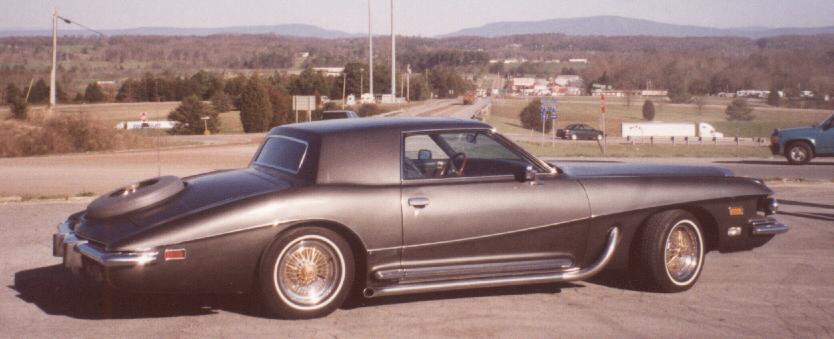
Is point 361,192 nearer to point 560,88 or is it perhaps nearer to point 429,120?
point 429,120

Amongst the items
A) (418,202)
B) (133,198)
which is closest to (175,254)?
(133,198)

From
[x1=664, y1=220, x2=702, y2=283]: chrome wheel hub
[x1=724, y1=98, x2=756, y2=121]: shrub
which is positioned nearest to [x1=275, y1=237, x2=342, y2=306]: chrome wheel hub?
[x1=664, y1=220, x2=702, y2=283]: chrome wheel hub

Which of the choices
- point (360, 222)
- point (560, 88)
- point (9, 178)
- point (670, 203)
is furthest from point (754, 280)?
point (560, 88)

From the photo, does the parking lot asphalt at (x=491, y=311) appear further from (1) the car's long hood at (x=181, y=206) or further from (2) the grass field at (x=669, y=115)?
(2) the grass field at (x=669, y=115)

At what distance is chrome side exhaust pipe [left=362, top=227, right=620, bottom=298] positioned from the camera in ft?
18.9

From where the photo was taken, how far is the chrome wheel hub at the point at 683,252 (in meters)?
6.58

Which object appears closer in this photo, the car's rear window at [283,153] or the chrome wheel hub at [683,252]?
the car's rear window at [283,153]

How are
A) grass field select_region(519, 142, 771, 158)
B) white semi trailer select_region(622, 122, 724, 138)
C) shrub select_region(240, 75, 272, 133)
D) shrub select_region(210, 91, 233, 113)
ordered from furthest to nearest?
shrub select_region(210, 91, 233, 113) → white semi trailer select_region(622, 122, 724, 138) → shrub select_region(240, 75, 272, 133) → grass field select_region(519, 142, 771, 158)

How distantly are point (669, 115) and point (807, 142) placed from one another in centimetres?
7150

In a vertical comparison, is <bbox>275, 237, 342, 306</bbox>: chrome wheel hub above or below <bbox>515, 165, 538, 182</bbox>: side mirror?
below

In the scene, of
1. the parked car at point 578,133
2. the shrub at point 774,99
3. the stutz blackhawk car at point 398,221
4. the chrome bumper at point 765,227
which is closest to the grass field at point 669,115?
the shrub at point 774,99

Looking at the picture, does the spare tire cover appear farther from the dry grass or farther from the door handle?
the dry grass

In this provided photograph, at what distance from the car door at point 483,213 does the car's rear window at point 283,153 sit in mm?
776

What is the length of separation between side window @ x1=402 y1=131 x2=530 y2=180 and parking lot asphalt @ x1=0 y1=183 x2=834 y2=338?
0.97 m
